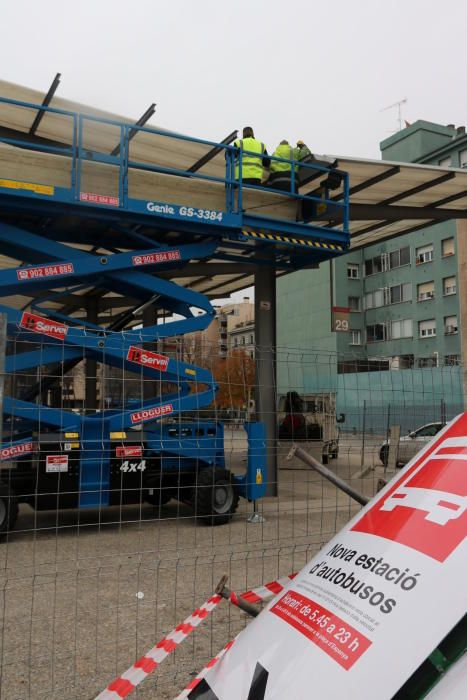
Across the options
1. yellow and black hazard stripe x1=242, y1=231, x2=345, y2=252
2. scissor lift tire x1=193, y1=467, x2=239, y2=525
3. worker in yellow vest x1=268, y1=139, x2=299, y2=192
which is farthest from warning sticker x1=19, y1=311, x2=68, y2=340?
worker in yellow vest x1=268, y1=139, x2=299, y2=192

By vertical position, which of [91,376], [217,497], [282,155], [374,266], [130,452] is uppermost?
[374,266]

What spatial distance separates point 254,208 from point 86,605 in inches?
259

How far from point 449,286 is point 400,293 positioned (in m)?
4.42

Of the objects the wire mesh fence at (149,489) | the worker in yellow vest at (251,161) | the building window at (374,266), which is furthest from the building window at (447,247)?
the worker in yellow vest at (251,161)

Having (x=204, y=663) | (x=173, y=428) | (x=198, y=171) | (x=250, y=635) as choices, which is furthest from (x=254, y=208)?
(x=250, y=635)

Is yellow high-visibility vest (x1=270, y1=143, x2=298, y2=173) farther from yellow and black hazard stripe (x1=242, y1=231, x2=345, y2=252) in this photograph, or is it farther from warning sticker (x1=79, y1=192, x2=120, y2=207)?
warning sticker (x1=79, y1=192, x2=120, y2=207)

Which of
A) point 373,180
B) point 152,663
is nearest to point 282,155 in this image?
point 373,180

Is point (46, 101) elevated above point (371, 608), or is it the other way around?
point (46, 101)

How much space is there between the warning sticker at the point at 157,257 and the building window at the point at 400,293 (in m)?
33.5

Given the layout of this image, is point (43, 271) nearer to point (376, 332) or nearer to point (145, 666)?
point (145, 666)

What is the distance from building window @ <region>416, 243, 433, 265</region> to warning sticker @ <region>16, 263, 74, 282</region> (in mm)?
33870

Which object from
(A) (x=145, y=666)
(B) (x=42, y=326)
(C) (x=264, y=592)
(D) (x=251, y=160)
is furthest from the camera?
(D) (x=251, y=160)

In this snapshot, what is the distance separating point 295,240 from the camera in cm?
996

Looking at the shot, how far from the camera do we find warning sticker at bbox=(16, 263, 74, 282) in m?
7.75
